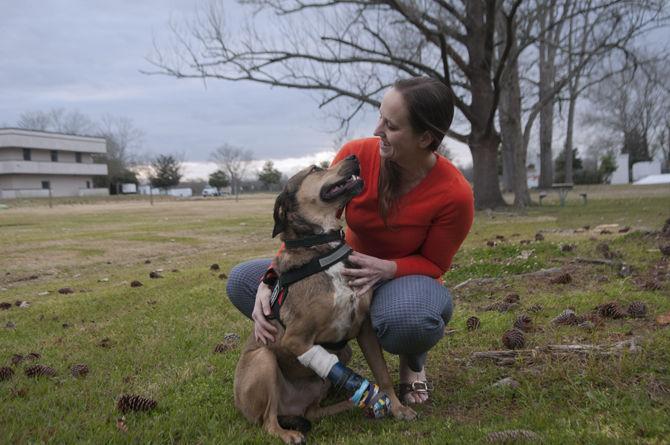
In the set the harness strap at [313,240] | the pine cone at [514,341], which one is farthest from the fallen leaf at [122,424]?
the pine cone at [514,341]

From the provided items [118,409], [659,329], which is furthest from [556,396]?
[118,409]

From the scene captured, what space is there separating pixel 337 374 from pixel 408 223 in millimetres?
1141

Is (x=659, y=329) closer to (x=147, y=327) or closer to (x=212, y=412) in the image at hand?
(x=212, y=412)

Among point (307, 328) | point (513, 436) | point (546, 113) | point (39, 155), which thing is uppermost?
point (39, 155)

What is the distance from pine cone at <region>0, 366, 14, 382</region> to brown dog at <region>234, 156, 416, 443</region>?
1945mm

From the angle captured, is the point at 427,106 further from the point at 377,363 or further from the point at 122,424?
the point at 122,424

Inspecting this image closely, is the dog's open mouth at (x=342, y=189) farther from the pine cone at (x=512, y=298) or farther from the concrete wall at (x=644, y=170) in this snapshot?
the concrete wall at (x=644, y=170)

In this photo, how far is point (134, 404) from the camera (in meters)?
3.39

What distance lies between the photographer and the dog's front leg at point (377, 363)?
321 centimetres

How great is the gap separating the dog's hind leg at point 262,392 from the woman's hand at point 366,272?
684 mm

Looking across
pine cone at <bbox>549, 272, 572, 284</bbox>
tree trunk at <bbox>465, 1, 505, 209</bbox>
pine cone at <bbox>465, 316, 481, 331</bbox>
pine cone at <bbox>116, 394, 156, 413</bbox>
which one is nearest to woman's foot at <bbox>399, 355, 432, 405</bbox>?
pine cone at <bbox>465, 316, 481, 331</bbox>

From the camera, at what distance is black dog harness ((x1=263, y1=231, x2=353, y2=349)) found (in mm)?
3311

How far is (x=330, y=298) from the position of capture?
3.18 metres

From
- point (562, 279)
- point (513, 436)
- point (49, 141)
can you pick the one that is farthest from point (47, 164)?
point (513, 436)
